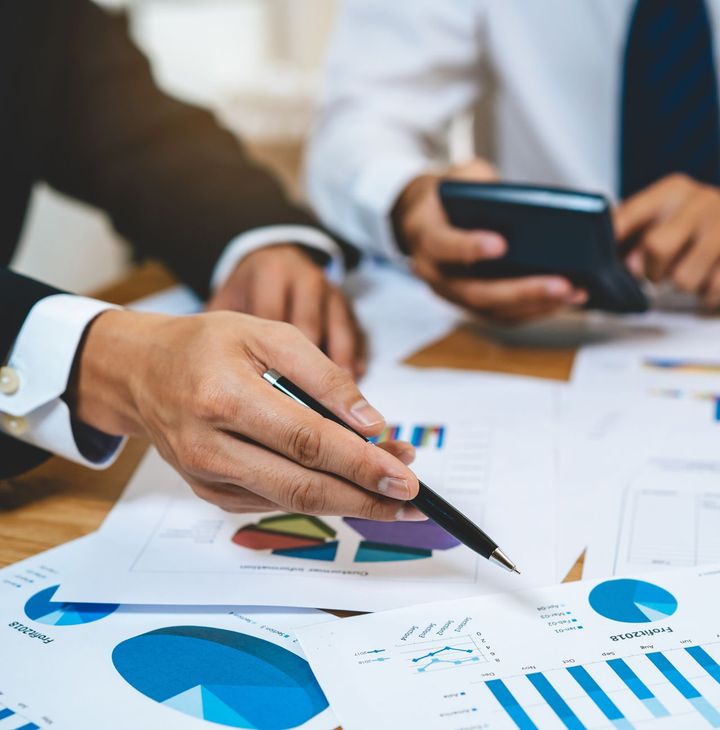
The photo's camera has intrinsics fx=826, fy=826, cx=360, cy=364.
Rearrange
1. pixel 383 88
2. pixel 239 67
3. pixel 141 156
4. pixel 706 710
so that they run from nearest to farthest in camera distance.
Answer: pixel 706 710, pixel 141 156, pixel 383 88, pixel 239 67

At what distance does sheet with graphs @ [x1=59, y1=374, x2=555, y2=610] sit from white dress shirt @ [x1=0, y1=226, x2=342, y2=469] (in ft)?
0.15

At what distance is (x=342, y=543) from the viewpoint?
0.46m

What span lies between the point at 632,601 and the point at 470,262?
398 millimetres

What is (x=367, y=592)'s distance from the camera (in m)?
0.41

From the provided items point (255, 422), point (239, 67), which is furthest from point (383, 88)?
point (239, 67)

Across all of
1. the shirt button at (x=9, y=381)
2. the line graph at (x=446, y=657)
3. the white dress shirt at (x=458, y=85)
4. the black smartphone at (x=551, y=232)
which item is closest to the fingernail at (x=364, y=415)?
the line graph at (x=446, y=657)

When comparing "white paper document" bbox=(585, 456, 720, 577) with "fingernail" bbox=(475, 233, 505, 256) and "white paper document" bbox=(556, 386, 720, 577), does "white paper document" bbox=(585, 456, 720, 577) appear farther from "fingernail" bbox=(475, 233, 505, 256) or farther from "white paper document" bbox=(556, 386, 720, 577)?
"fingernail" bbox=(475, 233, 505, 256)

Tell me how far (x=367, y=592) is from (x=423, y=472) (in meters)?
0.12

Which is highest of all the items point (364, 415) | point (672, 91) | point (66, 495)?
point (672, 91)

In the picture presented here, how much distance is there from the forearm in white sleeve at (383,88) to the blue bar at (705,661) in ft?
2.19

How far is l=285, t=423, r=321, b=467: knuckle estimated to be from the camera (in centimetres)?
39

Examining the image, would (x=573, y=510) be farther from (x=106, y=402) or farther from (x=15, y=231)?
(x=15, y=231)

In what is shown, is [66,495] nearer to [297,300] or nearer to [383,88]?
[297,300]

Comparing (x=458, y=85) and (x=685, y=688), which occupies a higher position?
(x=458, y=85)
